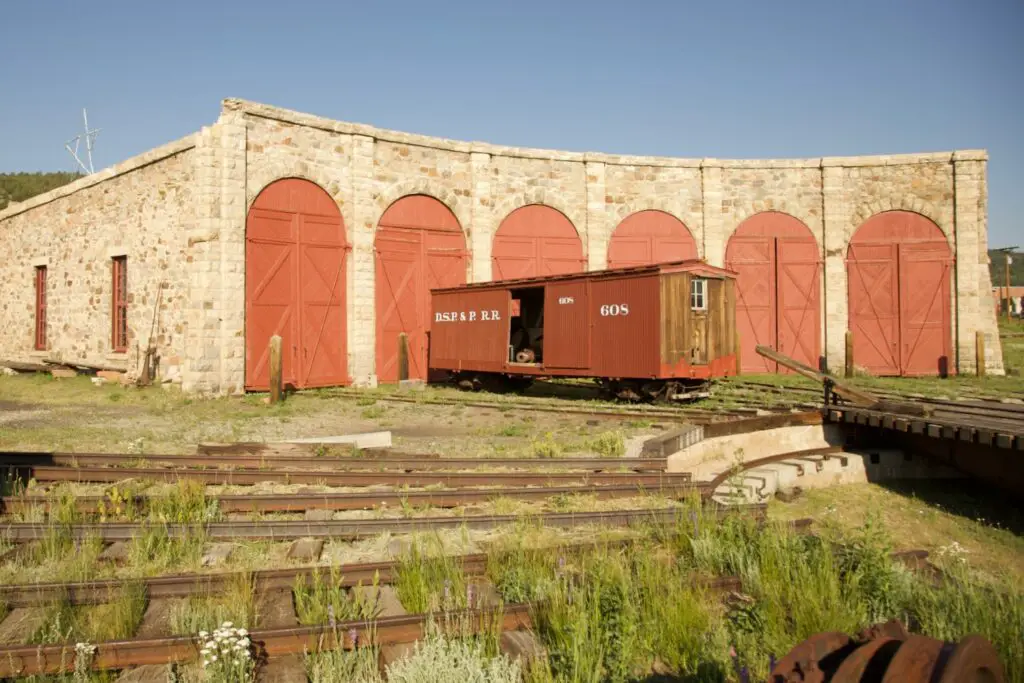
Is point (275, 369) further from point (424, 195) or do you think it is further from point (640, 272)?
point (640, 272)

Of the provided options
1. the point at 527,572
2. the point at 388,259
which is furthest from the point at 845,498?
the point at 388,259

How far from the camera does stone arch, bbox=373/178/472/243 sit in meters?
19.7

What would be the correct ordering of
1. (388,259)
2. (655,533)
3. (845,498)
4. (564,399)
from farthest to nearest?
(388,259) → (564,399) → (845,498) → (655,533)

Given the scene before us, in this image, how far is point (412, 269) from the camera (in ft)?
67.1

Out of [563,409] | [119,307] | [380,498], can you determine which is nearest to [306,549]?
[380,498]

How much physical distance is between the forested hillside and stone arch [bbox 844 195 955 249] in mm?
54793

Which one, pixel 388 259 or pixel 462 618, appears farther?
pixel 388 259

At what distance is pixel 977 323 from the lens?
2186cm

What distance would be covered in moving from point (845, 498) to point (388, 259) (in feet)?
44.0

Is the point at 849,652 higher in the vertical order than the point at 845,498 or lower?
higher

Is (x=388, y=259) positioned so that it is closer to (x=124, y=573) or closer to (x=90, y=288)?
(x=90, y=288)

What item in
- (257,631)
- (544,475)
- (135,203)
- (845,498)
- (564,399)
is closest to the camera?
(257,631)

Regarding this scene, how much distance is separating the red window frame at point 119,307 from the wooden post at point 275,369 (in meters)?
5.89

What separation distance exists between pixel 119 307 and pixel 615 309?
13.5 m
